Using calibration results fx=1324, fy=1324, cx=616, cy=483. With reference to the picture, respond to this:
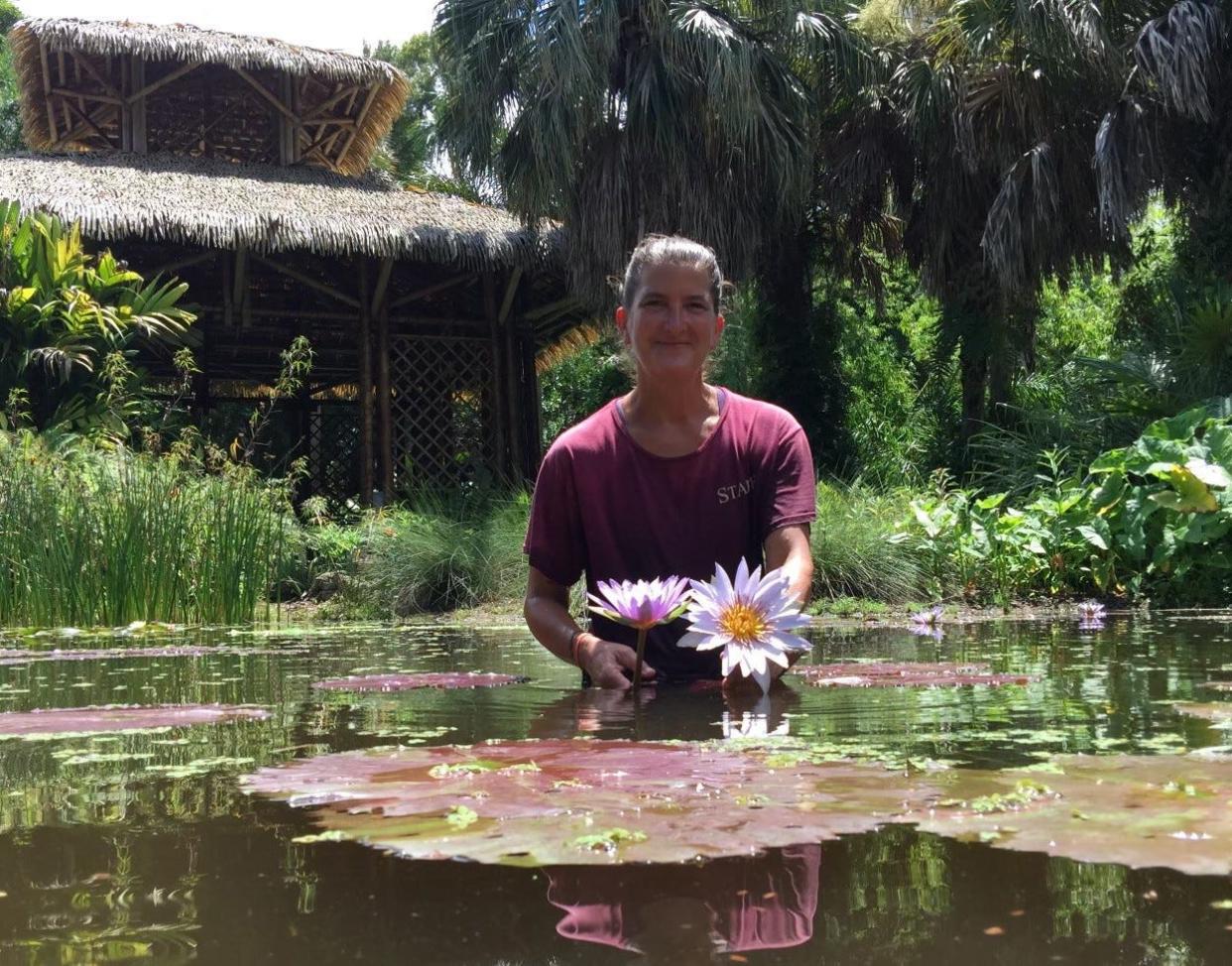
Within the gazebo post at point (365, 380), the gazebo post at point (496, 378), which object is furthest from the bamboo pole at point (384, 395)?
the gazebo post at point (496, 378)

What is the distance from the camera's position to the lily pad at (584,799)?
53.8 inches

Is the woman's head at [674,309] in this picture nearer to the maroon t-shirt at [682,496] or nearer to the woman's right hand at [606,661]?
the maroon t-shirt at [682,496]

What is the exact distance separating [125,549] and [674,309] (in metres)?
3.89

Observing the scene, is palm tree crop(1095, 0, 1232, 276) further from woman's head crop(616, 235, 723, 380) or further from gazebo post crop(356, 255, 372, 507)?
woman's head crop(616, 235, 723, 380)

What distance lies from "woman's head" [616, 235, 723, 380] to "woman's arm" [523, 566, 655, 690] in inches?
24.0

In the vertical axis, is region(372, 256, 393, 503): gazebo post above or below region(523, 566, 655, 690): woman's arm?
above

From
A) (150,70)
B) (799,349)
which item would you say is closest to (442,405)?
(799,349)

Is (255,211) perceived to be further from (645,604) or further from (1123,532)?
(645,604)

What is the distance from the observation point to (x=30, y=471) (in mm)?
6387

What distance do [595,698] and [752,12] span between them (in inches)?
451

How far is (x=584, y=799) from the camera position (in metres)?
1.58

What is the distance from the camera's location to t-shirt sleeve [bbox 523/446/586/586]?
10.5 ft

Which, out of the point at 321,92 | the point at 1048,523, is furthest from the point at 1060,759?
the point at 321,92

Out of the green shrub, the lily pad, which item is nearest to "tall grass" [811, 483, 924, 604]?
the green shrub
